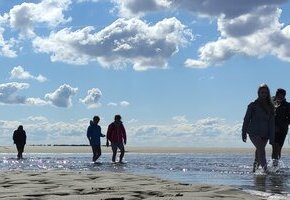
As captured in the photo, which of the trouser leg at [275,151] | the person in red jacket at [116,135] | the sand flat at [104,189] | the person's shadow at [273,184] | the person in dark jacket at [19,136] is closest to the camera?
the sand flat at [104,189]

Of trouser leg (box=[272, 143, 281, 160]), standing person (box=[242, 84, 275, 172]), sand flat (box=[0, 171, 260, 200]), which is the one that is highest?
standing person (box=[242, 84, 275, 172])

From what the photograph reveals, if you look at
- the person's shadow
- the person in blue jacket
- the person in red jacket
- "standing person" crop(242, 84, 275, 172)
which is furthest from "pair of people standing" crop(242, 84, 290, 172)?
the person in blue jacket

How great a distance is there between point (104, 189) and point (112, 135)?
46.9ft

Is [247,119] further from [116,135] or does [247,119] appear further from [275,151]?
[116,135]

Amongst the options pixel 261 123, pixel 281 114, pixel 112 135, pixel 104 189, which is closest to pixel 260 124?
pixel 261 123

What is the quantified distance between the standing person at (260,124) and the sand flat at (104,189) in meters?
4.19

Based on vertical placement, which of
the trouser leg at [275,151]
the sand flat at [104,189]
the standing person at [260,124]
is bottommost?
the sand flat at [104,189]

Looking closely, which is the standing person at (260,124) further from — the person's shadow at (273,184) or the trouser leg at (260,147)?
the person's shadow at (273,184)

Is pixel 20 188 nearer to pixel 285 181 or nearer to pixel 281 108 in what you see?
pixel 285 181

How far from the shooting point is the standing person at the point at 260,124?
518 inches

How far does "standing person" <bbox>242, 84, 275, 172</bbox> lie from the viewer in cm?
1316

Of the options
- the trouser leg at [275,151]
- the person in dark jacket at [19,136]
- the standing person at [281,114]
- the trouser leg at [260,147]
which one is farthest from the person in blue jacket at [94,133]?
the trouser leg at [260,147]

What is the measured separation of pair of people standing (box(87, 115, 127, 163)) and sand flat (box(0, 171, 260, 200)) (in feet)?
40.5

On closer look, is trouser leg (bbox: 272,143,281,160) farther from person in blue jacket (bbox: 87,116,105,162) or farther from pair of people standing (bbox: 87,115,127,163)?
person in blue jacket (bbox: 87,116,105,162)
